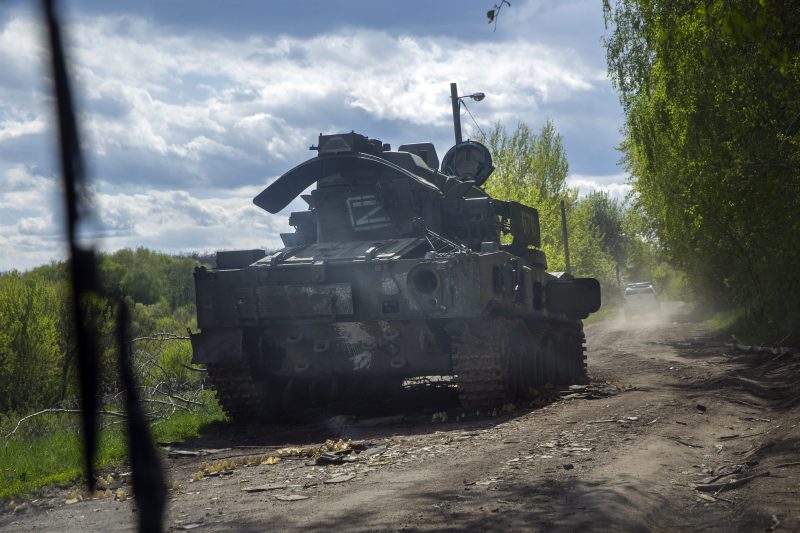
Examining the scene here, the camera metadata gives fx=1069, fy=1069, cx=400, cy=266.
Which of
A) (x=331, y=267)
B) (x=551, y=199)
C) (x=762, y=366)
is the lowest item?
(x=762, y=366)

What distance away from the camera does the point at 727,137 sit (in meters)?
18.6

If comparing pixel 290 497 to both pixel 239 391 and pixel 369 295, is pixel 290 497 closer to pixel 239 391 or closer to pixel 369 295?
pixel 369 295

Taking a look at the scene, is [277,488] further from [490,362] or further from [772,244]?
[772,244]

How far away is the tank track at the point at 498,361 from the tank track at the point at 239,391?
2381 millimetres

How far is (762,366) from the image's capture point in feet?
59.9

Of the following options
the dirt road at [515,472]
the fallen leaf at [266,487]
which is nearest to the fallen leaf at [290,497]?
the dirt road at [515,472]

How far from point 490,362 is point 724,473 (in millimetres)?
4138

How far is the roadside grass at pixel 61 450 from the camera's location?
9353 millimetres

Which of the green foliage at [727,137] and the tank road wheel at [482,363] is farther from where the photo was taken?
the green foliage at [727,137]

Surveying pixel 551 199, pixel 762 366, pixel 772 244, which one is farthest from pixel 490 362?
pixel 551 199

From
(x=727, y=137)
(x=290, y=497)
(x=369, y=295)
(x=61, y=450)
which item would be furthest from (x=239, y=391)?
(x=727, y=137)

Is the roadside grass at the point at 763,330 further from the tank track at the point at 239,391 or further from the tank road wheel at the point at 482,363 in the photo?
the tank track at the point at 239,391

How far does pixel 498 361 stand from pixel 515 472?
399 cm

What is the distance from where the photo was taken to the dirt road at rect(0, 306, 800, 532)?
5.95 metres
